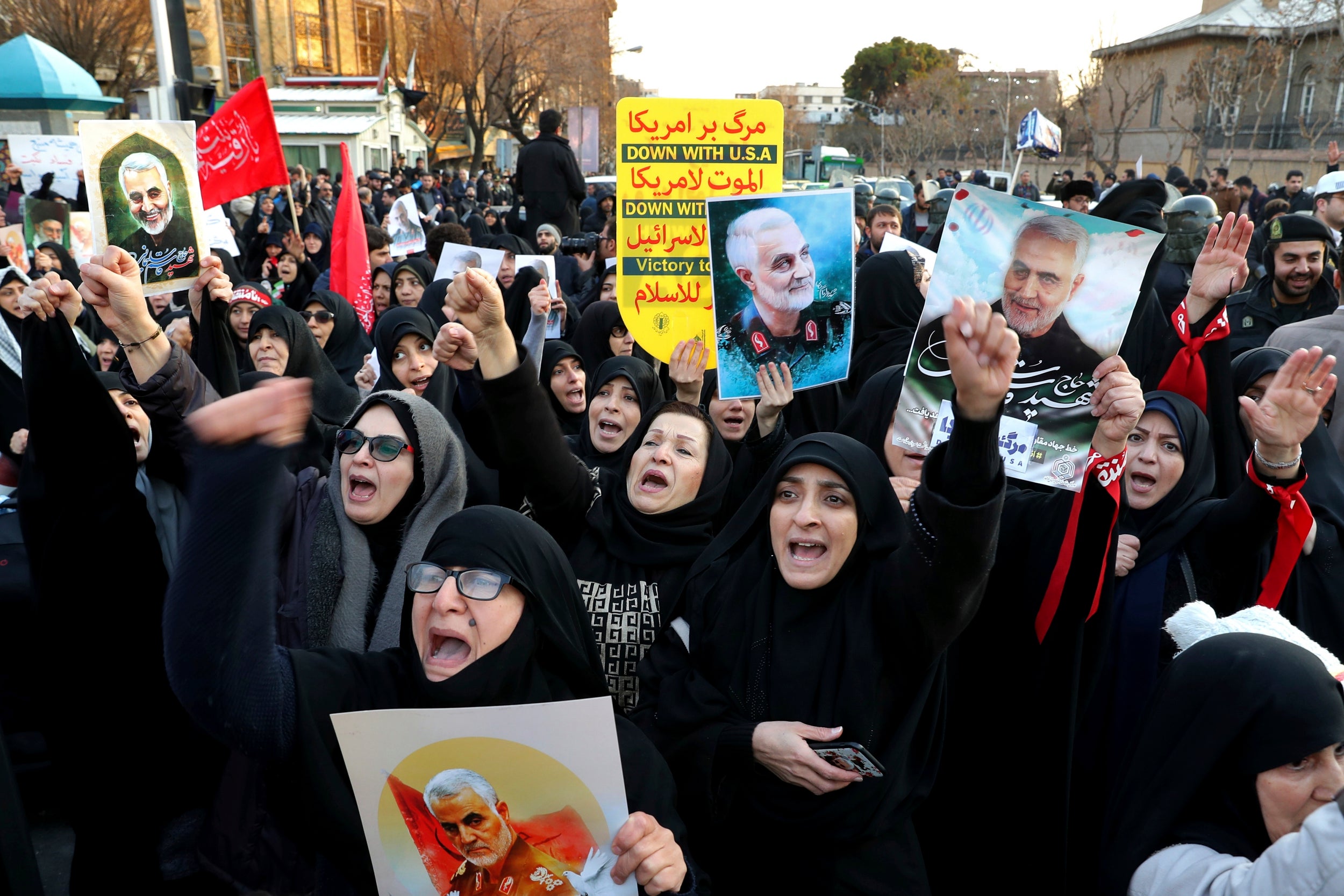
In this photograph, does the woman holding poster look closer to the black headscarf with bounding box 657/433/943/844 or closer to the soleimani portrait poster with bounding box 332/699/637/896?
the black headscarf with bounding box 657/433/943/844

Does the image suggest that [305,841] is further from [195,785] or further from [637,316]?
[637,316]

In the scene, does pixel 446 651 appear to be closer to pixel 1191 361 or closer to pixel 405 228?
pixel 1191 361

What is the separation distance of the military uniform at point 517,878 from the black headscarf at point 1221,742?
105 cm

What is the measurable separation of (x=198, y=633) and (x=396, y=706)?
45cm

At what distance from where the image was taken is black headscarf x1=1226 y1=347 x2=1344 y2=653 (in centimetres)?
273

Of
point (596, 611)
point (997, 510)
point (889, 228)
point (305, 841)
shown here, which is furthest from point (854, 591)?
point (889, 228)

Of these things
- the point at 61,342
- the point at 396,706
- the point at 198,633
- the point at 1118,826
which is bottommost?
the point at 1118,826

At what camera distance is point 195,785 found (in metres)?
2.60

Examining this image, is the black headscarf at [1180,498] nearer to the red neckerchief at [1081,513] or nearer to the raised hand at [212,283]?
the red neckerchief at [1081,513]

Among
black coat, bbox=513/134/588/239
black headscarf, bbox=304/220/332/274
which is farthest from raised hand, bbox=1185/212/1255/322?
black headscarf, bbox=304/220/332/274

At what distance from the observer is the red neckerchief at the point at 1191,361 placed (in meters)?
3.14

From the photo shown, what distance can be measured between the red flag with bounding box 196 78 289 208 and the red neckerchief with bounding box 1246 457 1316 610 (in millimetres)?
4854

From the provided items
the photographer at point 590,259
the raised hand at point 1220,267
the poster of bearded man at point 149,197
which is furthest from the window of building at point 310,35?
the raised hand at point 1220,267

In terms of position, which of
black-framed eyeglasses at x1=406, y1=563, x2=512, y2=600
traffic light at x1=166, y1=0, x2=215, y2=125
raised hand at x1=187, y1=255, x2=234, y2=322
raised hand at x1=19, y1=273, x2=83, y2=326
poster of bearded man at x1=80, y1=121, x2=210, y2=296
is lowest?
black-framed eyeglasses at x1=406, y1=563, x2=512, y2=600
